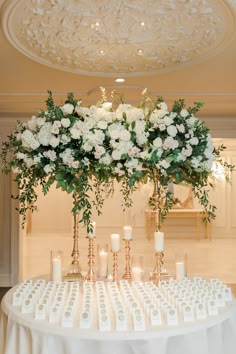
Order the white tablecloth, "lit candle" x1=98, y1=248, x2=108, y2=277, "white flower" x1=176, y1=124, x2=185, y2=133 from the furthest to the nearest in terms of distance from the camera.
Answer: "lit candle" x1=98, y1=248, x2=108, y2=277
"white flower" x1=176, y1=124, x2=185, y2=133
the white tablecloth

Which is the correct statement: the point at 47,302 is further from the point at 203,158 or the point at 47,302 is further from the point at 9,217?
the point at 9,217

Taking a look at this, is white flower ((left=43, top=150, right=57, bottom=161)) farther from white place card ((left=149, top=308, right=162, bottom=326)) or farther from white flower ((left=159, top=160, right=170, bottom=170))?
white place card ((left=149, top=308, right=162, bottom=326))

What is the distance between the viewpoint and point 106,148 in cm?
270

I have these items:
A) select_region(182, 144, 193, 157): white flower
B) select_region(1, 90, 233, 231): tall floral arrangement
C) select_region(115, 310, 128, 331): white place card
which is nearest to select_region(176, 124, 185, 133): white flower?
select_region(1, 90, 233, 231): tall floral arrangement

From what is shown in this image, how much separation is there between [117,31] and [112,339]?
7.46ft

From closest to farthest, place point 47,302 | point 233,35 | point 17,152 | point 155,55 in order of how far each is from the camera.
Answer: point 47,302 < point 17,152 < point 233,35 < point 155,55

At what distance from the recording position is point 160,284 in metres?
2.80

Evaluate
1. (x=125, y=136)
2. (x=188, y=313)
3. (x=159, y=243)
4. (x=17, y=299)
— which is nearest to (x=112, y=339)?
(x=188, y=313)

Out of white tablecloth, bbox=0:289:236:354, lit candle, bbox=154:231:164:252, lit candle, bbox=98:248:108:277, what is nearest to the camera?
white tablecloth, bbox=0:289:236:354

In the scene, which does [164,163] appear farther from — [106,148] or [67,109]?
[67,109]

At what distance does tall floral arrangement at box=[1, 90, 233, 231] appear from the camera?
2646 mm

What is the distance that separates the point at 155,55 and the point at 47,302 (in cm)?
250

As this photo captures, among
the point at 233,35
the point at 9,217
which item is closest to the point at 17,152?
the point at 233,35

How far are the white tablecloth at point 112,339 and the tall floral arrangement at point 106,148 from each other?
2.36 ft
